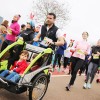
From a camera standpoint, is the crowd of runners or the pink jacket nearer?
the crowd of runners

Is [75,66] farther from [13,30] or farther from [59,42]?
[13,30]

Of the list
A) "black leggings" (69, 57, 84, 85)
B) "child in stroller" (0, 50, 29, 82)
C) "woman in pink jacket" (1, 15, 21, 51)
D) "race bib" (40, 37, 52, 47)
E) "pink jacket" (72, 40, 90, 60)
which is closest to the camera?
"child in stroller" (0, 50, 29, 82)

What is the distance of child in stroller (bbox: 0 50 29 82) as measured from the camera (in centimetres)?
581

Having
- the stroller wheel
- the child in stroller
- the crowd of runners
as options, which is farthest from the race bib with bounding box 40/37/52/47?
the stroller wheel

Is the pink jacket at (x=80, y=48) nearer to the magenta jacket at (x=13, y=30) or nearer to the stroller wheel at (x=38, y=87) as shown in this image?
the magenta jacket at (x=13, y=30)

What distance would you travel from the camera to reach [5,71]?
6008mm

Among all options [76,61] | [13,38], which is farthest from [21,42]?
[13,38]

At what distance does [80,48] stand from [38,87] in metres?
3.33

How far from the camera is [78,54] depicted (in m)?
8.98

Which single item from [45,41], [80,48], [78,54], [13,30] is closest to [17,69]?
[45,41]

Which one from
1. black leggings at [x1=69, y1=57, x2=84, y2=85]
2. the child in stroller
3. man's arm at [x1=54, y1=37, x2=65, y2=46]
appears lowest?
black leggings at [x1=69, y1=57, x2=84, y2=85]

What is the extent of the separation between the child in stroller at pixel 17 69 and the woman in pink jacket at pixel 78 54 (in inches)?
107

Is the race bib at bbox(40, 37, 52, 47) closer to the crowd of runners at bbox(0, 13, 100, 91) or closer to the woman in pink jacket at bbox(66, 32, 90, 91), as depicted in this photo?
the crowd of runners at bbox(0, 13, 100, 91)

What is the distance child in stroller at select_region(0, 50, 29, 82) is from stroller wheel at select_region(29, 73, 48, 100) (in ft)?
1.22
